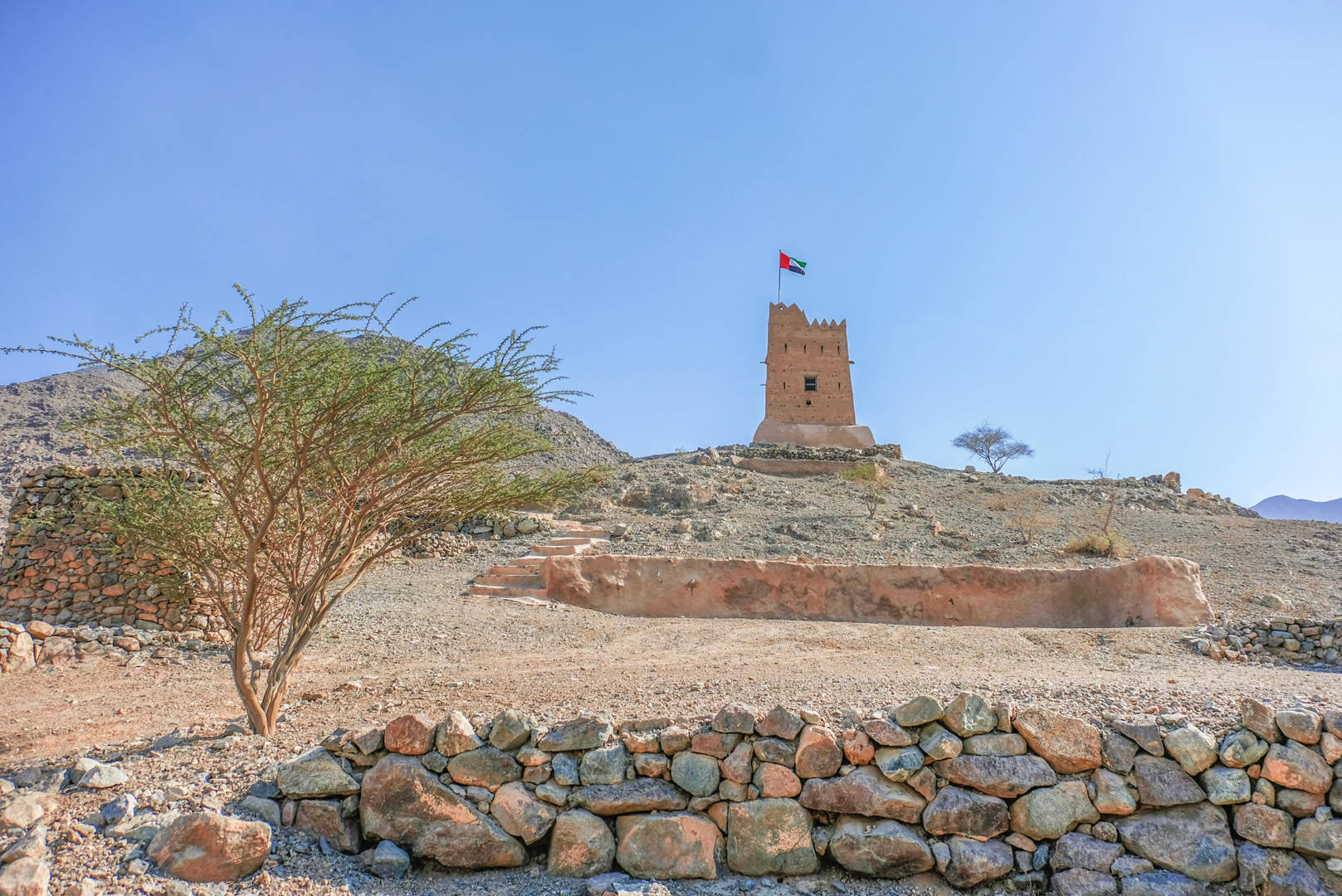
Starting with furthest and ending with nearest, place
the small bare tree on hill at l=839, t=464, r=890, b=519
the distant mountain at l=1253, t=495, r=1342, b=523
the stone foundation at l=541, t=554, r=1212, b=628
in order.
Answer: the distant mountain at l=1253, t=495, r=1342, b=523
the small bare tree on hill at l=839, t=464, r=890, b=519
the stone foundation at l=541, t=554, r=1212, b=628

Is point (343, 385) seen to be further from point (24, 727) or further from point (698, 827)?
point (24, 727)

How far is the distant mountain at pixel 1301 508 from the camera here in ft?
261

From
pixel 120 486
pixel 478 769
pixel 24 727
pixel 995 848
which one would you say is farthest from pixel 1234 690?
pixel 120 486

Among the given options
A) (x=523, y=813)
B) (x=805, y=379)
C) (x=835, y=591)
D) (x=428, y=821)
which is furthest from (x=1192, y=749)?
(x=805, y=379)

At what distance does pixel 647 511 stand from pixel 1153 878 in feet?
46.3

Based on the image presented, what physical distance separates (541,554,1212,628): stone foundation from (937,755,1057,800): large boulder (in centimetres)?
713

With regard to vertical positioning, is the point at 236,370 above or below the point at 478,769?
above

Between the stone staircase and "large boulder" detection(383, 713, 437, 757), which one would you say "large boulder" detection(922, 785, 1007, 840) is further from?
the stone staircase

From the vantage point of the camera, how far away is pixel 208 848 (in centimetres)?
370

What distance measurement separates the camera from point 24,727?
5.77m

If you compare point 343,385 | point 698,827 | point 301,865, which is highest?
point 343,385

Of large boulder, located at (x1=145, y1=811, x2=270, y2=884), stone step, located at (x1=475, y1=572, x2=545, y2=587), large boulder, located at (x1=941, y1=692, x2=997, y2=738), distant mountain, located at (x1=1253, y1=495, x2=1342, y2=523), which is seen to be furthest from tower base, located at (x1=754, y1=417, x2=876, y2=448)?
distant mountain, located at (x1=1253, y1=495, x2=1342, y2=523)

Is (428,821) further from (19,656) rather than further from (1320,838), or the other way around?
(19,656)

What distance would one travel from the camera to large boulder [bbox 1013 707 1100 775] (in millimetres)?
4125
